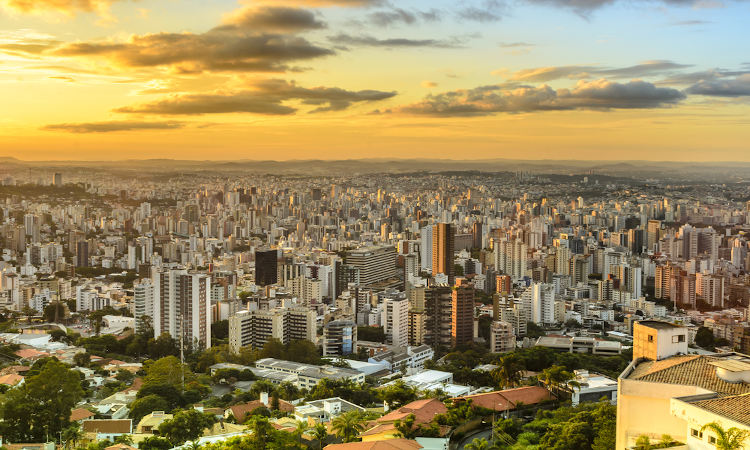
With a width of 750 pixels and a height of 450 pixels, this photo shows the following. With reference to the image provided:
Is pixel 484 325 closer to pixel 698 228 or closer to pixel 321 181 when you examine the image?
pixel 698 228

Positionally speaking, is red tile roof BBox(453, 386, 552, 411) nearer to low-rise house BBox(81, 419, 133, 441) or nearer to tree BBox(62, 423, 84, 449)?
low-rise house BBox(81, 419, 133, 441)

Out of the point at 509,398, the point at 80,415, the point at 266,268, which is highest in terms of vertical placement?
the point at 509,398

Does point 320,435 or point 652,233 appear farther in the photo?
point 652,233

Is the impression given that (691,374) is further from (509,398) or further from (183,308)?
(183,308)

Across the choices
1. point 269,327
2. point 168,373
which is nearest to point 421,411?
point 168,373

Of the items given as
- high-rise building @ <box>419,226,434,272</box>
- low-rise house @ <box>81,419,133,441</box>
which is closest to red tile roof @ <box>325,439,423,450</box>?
low-rise house @ <box>81,419,133,441</box>

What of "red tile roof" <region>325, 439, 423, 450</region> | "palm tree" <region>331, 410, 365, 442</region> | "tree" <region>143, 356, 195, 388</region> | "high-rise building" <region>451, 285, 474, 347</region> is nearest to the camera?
"red tile roof" <region>325, 439, 423, 450</region>

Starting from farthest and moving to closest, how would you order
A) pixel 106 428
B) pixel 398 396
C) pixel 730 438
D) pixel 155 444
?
pixel 398 396, pixel 106 428, pixel 155 444, pixel 730 438

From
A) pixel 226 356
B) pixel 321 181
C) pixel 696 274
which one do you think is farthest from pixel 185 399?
pixel 321 181
